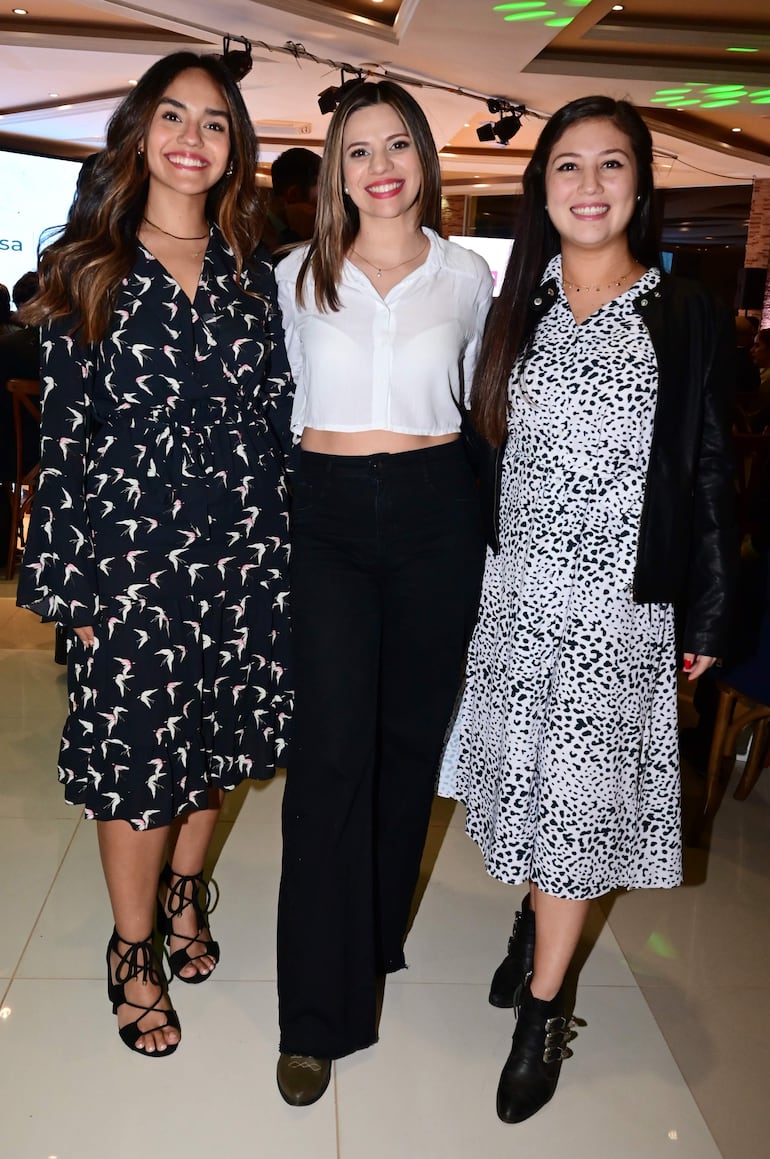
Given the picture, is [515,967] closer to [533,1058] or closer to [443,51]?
[533,1058]

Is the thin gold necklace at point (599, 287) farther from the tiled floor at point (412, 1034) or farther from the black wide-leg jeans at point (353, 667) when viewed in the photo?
the tiled floor at point (412, 1034)

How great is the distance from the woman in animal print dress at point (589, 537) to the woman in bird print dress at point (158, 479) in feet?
1.52

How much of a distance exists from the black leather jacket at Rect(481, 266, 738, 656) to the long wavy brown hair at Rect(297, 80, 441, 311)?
0.50 m

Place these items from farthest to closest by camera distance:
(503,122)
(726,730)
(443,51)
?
(503,122)
(443,51)
(726,730)

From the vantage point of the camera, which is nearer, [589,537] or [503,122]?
[589,537]

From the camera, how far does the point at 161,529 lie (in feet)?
5.87

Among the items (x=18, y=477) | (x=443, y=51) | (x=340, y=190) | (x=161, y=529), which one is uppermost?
(x=443, y=51)

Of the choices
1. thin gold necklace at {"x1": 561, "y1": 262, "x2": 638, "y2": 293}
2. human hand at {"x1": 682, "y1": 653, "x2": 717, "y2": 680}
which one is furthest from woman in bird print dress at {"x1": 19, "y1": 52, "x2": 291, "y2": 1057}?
human hand at {"x1": 682, "y1": 653, "x2": 717, "y2": 680}

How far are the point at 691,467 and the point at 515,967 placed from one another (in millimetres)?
1181

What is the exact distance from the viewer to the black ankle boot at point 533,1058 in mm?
1834

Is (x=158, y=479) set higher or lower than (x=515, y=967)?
higher

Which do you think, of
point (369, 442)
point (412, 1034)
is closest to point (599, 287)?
point (369, 442)

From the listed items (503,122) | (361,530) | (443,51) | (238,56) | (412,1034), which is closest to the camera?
(361,530)

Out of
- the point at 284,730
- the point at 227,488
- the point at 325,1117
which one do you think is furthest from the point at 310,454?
the point at 325,1117
